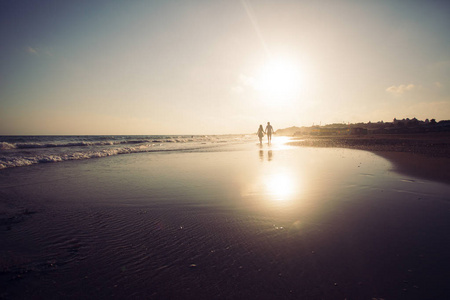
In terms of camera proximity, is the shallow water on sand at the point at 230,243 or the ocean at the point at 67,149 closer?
the shallow water on sand at the point at 230,243

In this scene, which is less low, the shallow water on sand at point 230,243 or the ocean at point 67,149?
the ocean at point 67,149

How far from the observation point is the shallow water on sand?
7.26 ft

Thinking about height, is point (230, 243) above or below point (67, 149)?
below

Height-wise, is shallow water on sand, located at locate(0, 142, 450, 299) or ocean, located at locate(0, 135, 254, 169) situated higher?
ocean, located at locate(0, 135, 254, 169)

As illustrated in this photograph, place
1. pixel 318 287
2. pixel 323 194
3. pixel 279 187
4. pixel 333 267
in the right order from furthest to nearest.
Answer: pixel 279 187 → pixel 323 194 → pixel 333 267 → pixel 318 287

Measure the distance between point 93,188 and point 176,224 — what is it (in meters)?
4.59

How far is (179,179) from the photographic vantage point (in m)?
7.68

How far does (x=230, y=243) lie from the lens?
3.15 metres

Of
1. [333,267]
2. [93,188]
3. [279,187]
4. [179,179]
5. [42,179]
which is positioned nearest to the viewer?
[333,267]

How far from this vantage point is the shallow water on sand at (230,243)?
7.26 ft

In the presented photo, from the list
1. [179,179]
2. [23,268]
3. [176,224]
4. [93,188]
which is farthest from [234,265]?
[93,188]

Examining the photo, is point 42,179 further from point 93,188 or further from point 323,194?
point 323,194

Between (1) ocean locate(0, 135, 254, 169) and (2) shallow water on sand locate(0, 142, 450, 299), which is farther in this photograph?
(1) ocean locate(0, 135, 254, 169)

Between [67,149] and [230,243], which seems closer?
[230,243]
